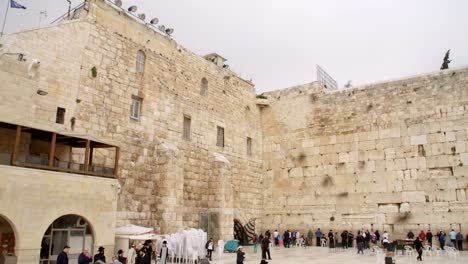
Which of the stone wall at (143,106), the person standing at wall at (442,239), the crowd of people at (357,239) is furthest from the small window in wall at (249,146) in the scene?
the person standing at wall at (442,239)

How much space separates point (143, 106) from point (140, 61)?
192 centimetres

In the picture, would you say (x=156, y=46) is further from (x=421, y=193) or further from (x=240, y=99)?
(x=421, y=193)

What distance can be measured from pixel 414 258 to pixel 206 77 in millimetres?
11726

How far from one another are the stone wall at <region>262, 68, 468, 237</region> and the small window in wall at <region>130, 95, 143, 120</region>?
9074 millimetres

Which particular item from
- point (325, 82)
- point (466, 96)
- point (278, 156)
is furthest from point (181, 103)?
point (466, 96)

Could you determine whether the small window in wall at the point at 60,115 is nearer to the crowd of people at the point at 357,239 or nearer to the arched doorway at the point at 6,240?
the arched doorway at the point at 6,240

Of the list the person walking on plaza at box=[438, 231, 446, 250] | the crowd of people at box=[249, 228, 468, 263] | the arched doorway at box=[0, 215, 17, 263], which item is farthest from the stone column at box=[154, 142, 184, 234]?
the person walking on plaza at box=[438, 231, 446, 250]

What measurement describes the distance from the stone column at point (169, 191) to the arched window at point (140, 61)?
10.3 feet

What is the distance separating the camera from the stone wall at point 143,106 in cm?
1188

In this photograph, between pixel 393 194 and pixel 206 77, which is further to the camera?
pixel 206 77

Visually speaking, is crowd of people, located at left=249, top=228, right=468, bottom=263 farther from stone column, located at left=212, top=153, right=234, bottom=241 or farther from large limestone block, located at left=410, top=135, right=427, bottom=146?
large limestone block, located at left=410, top=135, right=427, bottom=146

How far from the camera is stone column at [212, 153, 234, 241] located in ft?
55.1

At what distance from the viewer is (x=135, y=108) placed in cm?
1504

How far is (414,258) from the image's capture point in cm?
1327
